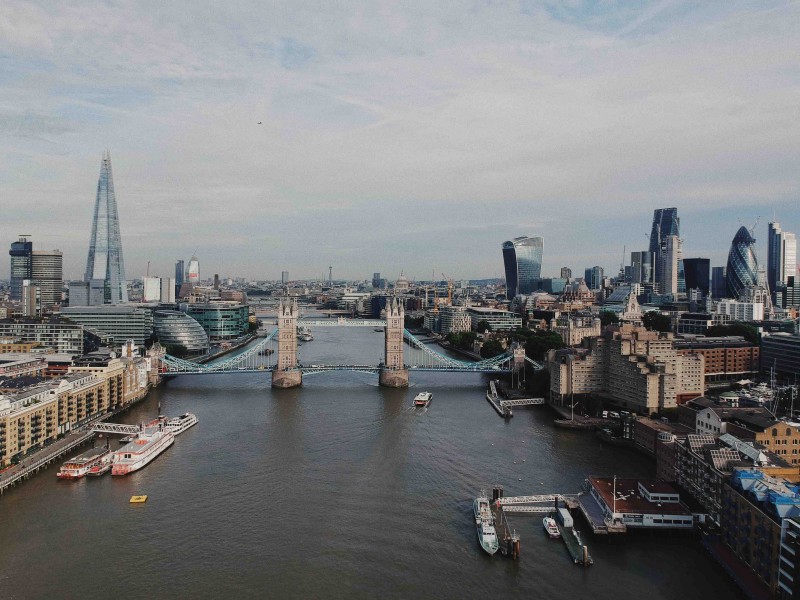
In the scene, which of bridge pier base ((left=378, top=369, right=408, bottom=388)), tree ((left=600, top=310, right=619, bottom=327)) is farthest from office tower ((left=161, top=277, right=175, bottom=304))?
bridge pier base ((left=378, top=369, right=408, bottom=388))

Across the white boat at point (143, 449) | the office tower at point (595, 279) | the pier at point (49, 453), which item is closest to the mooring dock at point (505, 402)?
the white boat at point (143, 449)

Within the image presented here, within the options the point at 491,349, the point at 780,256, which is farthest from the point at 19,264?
the point at 780,256

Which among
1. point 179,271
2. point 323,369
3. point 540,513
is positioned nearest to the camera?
point 540,513

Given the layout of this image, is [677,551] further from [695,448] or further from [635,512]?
[695,448]

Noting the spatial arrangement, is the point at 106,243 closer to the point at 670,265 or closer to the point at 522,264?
the point at 522,264

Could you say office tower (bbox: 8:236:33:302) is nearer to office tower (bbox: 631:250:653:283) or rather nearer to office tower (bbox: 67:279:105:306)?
office tower (bbox: 67:279:105:306)

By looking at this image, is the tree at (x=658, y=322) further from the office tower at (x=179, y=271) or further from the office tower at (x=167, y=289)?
the office tower at (x=179, y=271)
